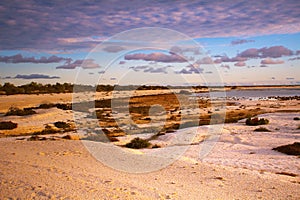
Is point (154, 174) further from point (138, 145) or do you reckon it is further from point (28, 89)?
point (28, 89)

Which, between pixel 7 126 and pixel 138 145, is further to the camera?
pixel 7 126

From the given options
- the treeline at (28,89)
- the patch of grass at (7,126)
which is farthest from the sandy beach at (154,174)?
the treeline at (28,89)

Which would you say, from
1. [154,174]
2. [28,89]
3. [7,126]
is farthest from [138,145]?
[28,89]

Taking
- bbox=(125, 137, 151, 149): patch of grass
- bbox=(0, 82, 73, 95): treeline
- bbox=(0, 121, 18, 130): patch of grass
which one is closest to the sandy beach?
bbox=(125, 137, 151, 149): patch of grass

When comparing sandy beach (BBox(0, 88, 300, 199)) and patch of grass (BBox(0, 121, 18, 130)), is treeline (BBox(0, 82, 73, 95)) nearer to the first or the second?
patch of grass (BBox(0, 121, 18, 130))

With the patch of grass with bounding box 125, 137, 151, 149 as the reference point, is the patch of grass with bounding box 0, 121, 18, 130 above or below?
above

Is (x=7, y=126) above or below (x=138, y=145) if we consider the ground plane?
above

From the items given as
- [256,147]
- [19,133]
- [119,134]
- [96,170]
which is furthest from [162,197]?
[19,133]

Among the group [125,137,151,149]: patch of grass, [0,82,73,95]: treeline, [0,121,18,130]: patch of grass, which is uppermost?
[0,82,73,95]: treeline

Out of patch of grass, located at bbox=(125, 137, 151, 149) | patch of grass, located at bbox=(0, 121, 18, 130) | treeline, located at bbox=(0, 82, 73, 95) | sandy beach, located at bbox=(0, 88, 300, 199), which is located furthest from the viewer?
treeline, located at bbox=(0, 82, 73, 95)

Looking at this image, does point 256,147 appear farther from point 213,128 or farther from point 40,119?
point 40,119

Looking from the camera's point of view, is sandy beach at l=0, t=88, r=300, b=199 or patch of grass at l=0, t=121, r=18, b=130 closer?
sandy beach at l=0, t=88, r=300, b=199

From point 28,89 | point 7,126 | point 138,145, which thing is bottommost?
point 138,145

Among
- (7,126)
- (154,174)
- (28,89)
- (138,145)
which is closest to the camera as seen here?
(154,174)
